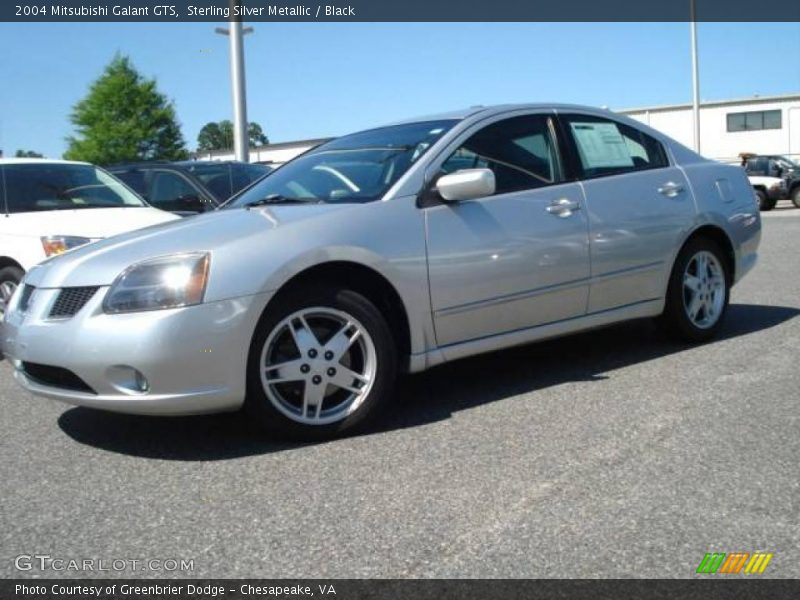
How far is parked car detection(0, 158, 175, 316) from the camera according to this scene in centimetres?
648

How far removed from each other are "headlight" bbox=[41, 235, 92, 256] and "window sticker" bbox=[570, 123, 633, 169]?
3.56 m

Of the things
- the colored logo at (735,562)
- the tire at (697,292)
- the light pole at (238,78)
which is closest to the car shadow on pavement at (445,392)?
the tire at (697,292)

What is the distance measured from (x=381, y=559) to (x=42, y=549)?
1105mm

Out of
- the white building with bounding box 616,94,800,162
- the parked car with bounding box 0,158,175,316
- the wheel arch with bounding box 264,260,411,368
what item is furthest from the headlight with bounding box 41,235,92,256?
the white building with bounding box 616,94,800,162

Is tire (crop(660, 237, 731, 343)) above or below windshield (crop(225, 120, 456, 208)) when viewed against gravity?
below

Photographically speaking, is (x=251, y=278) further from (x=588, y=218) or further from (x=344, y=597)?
(x=588, y=218)

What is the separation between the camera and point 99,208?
23.5 ft

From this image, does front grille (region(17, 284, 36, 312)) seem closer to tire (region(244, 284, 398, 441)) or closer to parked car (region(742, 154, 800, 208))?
tire (region(244, 284, 398, 441))

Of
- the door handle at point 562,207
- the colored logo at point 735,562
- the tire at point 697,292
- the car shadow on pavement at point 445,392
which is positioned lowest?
the colored logo at point 735,562

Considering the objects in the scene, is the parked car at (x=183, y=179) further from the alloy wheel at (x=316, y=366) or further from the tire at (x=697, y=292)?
the alloy wheel at (x=316, y=366)

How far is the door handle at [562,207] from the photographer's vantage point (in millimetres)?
4773

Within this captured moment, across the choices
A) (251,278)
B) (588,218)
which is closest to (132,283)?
(251,278)

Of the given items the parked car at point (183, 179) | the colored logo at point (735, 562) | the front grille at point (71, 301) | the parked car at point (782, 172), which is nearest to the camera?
the colored logo at point (735, 562)

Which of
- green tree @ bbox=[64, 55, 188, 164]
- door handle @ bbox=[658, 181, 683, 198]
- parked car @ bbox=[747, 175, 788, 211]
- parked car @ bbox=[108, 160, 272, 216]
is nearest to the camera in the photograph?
door handle @ bbox=[658, 181, 683, 198]
